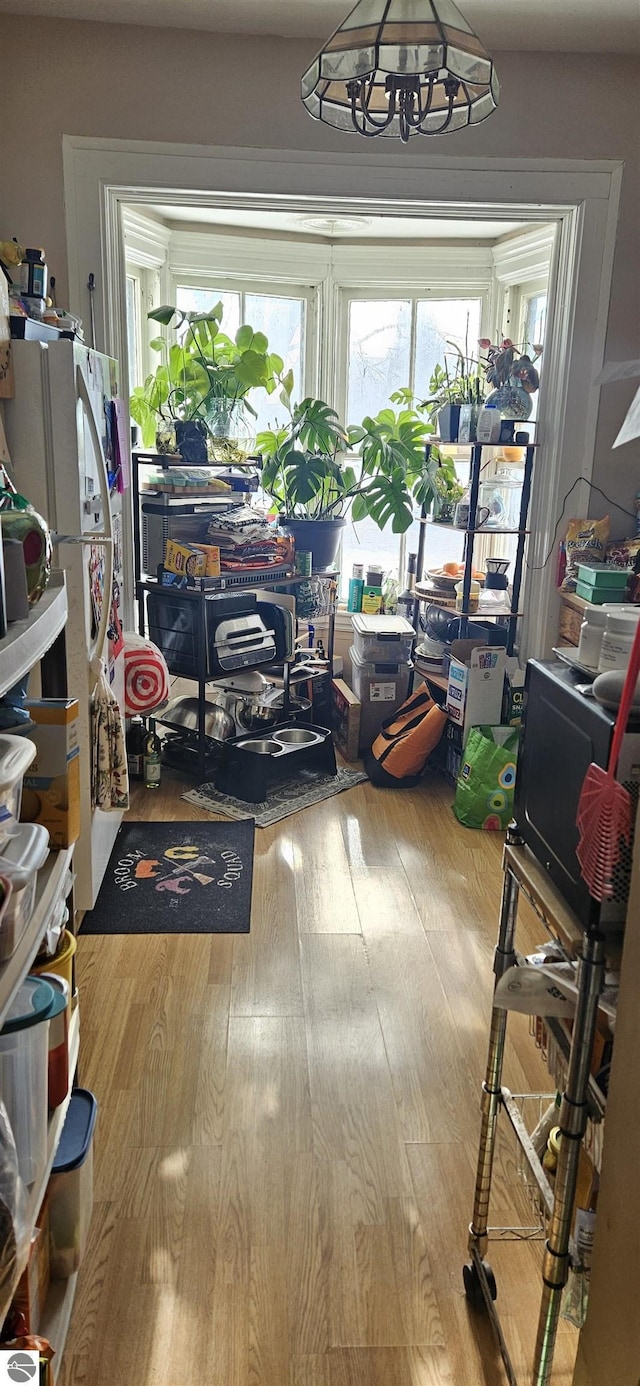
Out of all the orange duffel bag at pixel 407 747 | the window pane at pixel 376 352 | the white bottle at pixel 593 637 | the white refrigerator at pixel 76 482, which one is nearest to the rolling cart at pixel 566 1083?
the white bottle at pixel 593 637

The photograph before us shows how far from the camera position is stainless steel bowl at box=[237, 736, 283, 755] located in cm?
395

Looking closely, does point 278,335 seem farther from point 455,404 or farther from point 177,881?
point 177,881

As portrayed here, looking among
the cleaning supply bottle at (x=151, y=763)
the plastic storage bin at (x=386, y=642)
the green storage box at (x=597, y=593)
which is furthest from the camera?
the plastic storage bin at (x=386, y=642)

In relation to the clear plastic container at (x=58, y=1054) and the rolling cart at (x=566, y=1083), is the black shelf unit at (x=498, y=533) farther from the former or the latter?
the clear plastic container at (x=58, y=1054)

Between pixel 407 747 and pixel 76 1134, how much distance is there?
257cm

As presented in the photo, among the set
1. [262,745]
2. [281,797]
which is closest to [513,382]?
[262,745]

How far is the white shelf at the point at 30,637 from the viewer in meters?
0.97

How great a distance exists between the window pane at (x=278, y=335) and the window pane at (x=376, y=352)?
0.26 m

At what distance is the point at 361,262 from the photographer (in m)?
4.76

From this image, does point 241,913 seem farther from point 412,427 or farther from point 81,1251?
point 412,427

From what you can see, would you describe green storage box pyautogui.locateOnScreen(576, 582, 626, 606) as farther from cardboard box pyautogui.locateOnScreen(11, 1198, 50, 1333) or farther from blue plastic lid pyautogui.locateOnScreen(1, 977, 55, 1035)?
cardboard box pyautogui.locateOnScreen(11, 1198, 50, 1333)

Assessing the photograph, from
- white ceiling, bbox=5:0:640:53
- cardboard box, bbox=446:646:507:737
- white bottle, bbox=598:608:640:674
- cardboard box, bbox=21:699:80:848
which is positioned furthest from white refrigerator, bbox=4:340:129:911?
cardboard box, bbox=446:646:507:737

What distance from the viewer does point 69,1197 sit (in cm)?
156

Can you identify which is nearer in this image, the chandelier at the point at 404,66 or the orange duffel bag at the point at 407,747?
the chandelier at the point at 404,66
